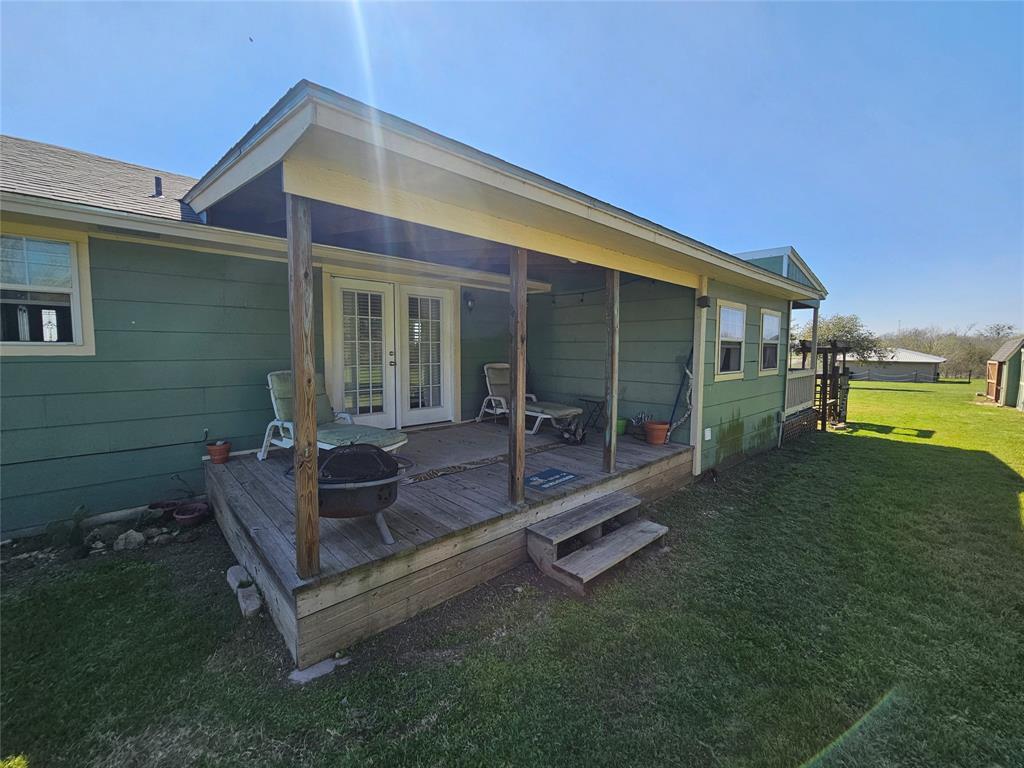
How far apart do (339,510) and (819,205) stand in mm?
15716

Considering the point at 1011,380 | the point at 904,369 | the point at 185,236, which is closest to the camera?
the point at 185,236

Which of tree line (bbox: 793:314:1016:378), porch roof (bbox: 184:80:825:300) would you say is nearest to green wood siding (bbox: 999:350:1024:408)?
tree line (bbox: 793:314:1016:378)

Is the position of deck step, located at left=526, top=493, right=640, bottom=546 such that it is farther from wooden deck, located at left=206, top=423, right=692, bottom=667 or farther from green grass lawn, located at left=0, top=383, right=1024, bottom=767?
green grass lawn, located at left=0, top=383, right=1024, bottom=767

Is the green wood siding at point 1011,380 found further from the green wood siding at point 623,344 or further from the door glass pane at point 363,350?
the door glass pane at point 363,350

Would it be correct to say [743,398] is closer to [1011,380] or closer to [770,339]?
[770,339]

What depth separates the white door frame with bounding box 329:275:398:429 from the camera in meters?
4.55

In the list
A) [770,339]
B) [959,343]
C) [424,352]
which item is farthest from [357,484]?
[959,343]

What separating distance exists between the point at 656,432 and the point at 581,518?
6.74 feet

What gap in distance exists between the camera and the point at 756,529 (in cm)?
367

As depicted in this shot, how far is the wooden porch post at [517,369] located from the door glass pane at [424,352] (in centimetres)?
264

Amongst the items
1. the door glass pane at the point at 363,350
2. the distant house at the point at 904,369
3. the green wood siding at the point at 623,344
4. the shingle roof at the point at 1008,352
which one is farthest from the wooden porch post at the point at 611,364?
the distant house at the point at 904,369

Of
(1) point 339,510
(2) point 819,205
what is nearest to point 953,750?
(1) point 339,510

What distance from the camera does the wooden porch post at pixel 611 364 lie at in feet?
12.2

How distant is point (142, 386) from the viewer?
11.4ft
